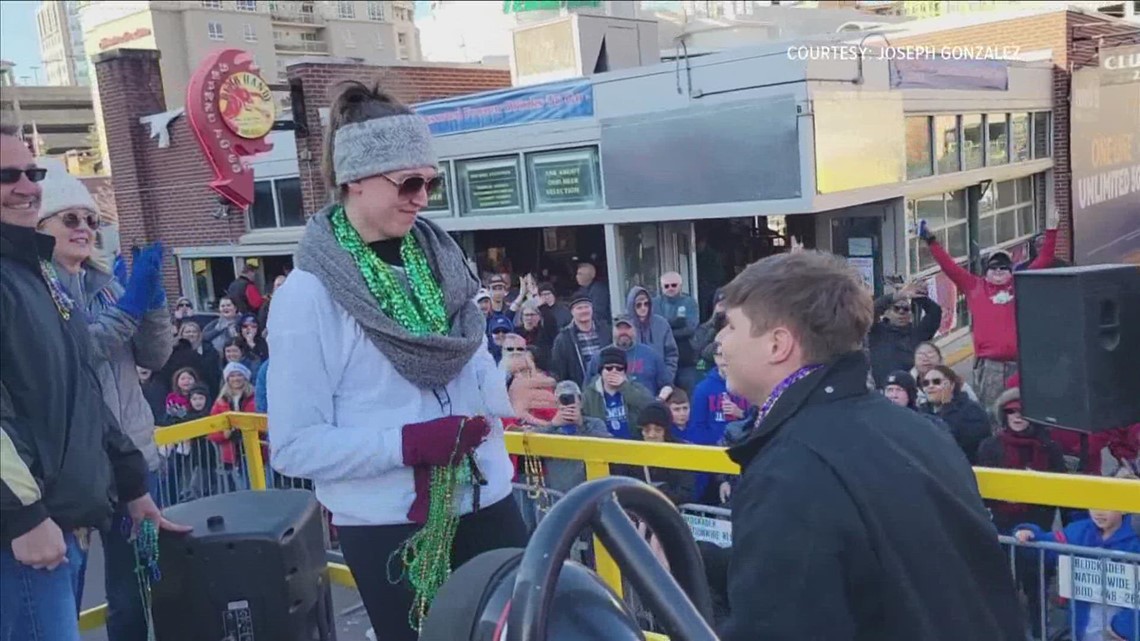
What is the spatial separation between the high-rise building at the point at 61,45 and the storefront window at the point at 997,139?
114038 millimetres

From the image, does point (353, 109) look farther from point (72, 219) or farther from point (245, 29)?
point (245, 29)

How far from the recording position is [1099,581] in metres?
2.75

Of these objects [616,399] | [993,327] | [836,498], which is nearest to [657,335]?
[616,399]

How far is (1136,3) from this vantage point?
23.3 meters

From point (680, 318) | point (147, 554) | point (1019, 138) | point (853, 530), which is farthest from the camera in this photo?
point (1019, 138)

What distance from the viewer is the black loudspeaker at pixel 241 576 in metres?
2.56

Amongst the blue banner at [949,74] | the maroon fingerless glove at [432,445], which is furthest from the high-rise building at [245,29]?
the maroon fingerless glove at [432,445]

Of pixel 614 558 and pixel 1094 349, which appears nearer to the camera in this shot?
pixel 614 558

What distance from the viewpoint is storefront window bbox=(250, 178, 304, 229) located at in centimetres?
1530

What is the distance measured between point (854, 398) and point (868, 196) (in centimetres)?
892

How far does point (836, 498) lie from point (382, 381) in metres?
1.08

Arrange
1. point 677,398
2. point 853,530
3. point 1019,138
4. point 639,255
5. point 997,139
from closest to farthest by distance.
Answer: point 853,530, point 677,398, point 639,255, point 997,139, point 1019,138

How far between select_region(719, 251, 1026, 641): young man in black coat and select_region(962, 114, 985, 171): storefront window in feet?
39.7

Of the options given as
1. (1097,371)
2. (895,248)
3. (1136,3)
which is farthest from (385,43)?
(1097,371)
